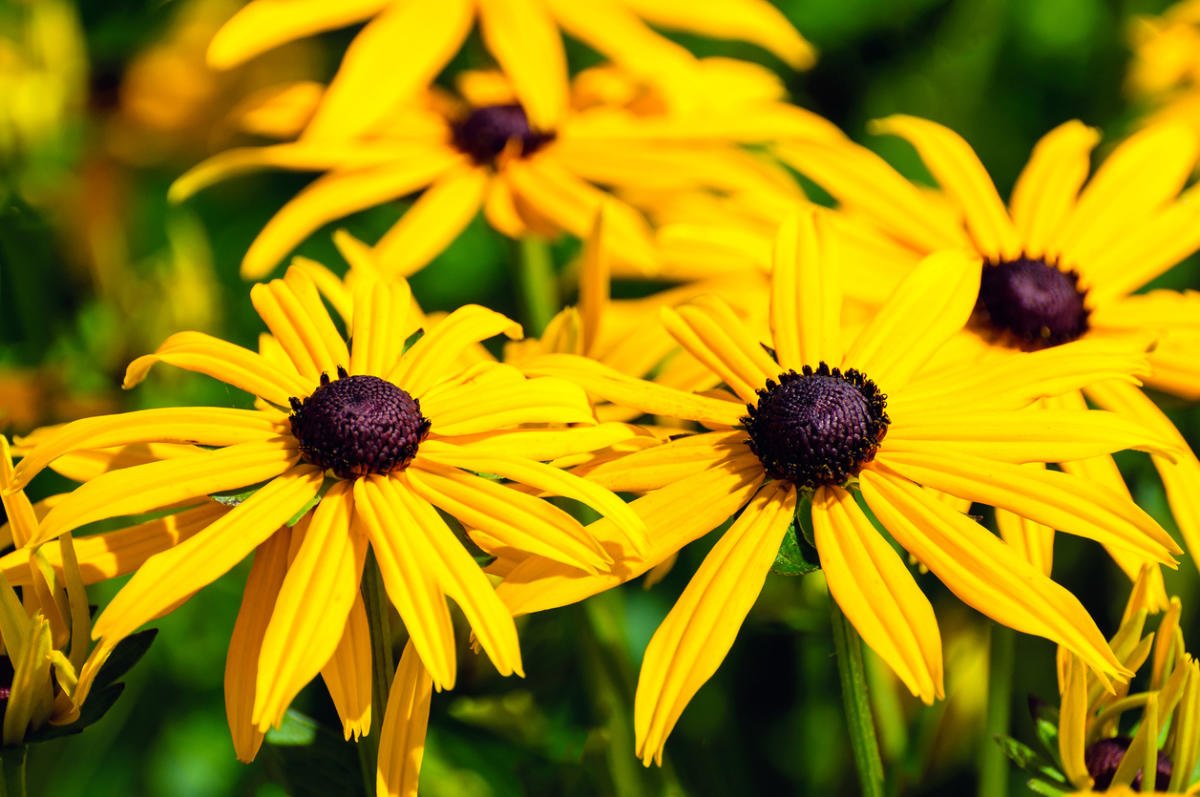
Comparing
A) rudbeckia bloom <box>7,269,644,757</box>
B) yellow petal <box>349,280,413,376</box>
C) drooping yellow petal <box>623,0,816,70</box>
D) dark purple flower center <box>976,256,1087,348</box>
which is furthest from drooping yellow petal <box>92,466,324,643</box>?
drooping yellow petal <box>623,0,816,70</box>

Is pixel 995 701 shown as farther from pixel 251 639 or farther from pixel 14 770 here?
pixel 14 770

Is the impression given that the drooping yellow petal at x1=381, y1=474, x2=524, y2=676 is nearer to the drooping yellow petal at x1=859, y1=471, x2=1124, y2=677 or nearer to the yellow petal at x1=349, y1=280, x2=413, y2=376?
the yellow petal at x1=349, y1=280, x2=413, y2=376

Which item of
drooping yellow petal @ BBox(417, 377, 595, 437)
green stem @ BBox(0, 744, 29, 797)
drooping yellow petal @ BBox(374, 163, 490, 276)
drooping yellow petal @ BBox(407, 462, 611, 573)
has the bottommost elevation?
green stem @ BBox(0, 744, 29, 797)

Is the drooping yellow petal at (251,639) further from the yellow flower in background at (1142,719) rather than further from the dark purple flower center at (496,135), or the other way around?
the dark purple flower center at (496,135)

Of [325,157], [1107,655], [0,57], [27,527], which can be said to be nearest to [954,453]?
[1107,655]

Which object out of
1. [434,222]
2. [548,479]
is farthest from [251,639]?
[434,222]

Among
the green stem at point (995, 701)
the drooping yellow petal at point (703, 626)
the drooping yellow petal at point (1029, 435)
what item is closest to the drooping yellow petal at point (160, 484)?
the drooping yellow petal at point (703, 626)
